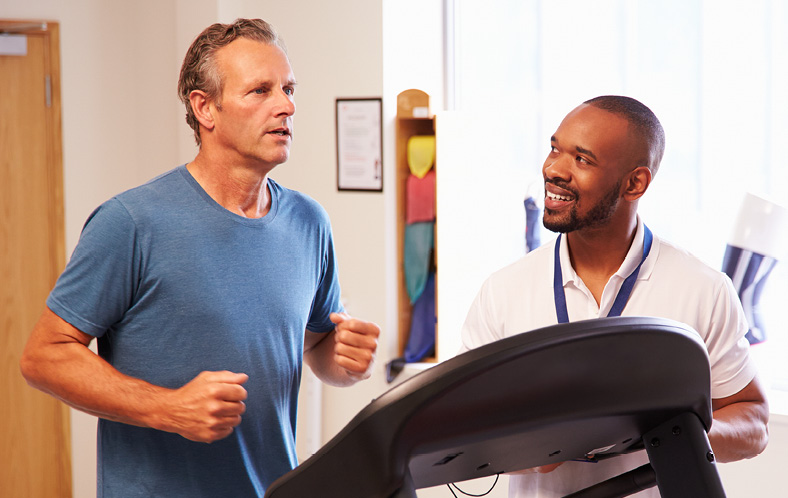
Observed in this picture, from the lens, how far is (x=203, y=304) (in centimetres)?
143

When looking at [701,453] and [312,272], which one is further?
[312,272]

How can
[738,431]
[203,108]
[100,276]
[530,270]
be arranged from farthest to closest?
1. [203,108]
2. [530,270]
3. [100,276]
4. [738,431]

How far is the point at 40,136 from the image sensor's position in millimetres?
3566

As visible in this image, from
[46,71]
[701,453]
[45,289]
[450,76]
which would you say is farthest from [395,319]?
[701,453]

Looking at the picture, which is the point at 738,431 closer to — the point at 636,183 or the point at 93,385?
the point at 636,183

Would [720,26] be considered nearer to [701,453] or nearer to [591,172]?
[591,172]

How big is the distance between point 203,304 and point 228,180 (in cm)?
26

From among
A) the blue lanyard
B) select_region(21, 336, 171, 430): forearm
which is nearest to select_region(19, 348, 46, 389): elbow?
select_region(21, 336, 171, 430): forearm

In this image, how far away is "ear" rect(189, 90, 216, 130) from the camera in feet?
5.07

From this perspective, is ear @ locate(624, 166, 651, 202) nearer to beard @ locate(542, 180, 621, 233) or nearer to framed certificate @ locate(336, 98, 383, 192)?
beard @ locate(542, 180, 621, 233)

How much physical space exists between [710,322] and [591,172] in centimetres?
32

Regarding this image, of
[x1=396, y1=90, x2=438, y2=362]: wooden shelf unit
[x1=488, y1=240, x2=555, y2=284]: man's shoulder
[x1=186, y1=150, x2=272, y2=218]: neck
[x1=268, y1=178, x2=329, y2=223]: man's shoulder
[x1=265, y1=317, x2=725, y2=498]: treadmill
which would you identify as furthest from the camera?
[x1=396, y1=90, x2=438, y2=362]: wooden shelf unit

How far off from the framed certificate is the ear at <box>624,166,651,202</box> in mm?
1966

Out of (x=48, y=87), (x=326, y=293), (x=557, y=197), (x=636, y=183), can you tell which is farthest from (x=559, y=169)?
(x=48, y=87)
